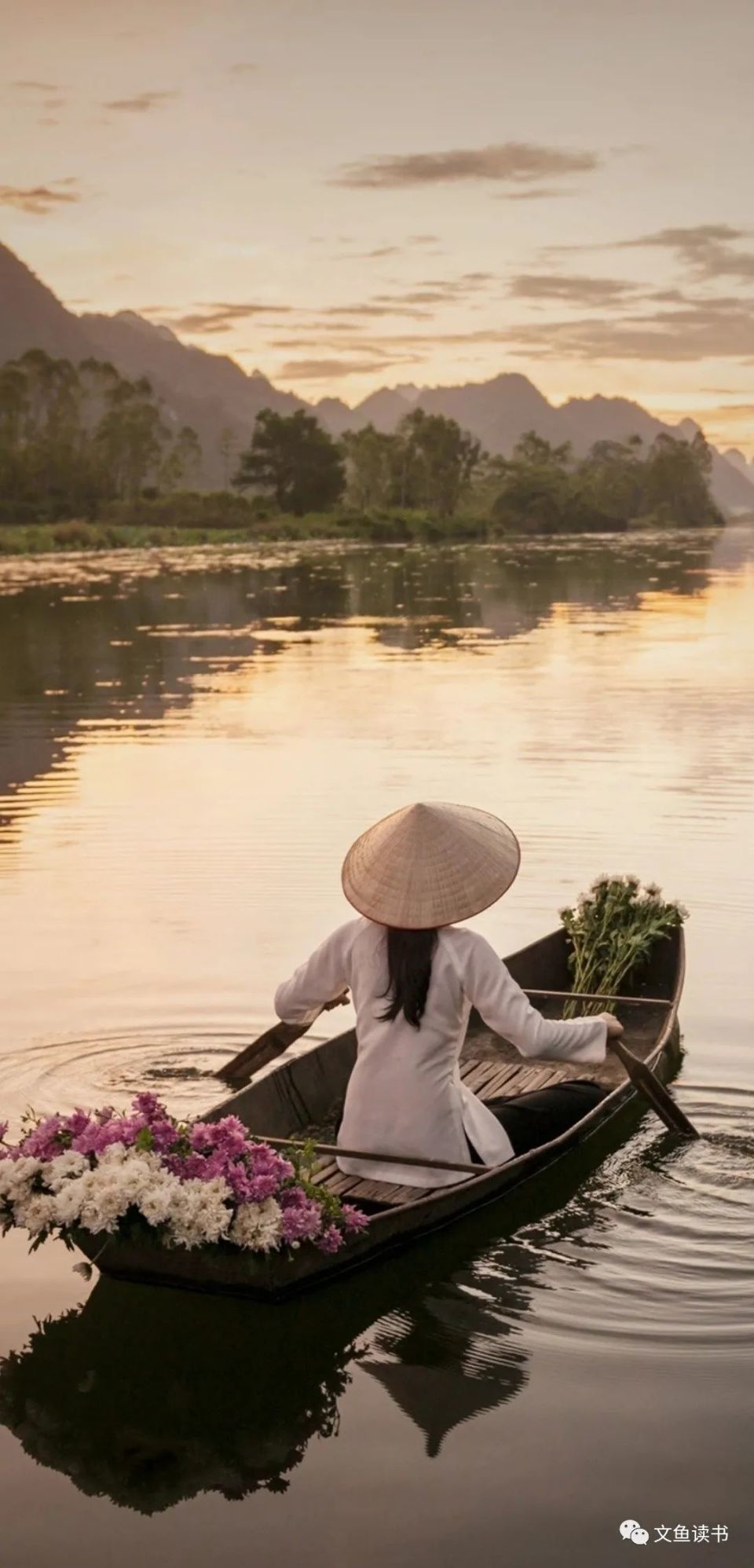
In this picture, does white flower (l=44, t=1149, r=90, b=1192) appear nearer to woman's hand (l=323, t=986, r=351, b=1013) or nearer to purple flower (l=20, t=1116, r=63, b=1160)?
purple flower (l=20, t=1116, r=63, b=1160)

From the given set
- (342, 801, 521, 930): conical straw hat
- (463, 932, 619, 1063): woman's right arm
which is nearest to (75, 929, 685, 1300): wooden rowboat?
(463, 932, 619, 1063): woman's right arm

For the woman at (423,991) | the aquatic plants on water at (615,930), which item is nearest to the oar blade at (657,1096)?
the woman at (423,991)

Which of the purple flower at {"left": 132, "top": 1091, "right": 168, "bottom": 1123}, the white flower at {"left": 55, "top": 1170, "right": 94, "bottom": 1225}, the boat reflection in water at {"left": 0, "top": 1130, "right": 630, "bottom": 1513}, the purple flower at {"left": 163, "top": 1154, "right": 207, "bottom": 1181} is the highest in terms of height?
the purple flower at {"left": 132, "top": 1091, "right": 168, "bottom": 1123}

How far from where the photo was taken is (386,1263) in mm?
5918

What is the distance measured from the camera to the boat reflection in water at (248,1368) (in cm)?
488

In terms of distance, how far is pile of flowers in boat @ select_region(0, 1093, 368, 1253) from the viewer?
5078 millimetres

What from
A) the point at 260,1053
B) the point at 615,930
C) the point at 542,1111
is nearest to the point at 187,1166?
the point at 542,1111

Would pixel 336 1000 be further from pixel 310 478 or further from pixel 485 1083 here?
pixel 310 478

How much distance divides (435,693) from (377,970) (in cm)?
1490

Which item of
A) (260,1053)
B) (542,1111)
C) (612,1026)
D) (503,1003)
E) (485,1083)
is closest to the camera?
(503,1003)

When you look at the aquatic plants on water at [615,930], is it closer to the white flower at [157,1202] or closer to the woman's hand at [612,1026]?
the woman's hand at [612,1026]

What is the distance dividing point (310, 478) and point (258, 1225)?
113 m

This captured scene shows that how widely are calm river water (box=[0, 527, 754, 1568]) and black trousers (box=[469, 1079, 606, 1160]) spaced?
23 cm

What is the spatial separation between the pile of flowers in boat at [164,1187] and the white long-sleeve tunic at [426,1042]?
0.50 m
